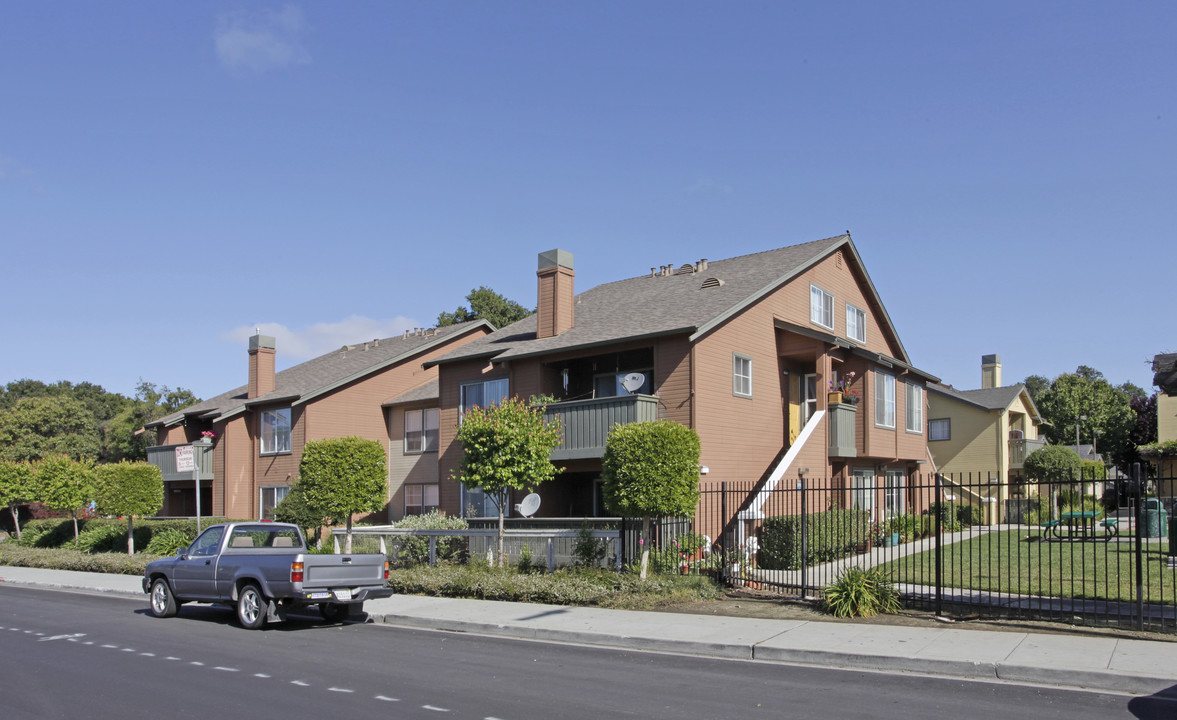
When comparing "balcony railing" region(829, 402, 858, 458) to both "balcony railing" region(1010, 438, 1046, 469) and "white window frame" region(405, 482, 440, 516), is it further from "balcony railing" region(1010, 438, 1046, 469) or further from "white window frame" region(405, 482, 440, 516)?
"balcony railing" region(1010, 438, 1046, 469)

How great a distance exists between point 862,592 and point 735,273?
1486cm

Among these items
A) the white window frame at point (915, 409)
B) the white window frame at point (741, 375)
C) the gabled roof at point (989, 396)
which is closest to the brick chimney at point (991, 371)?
the gabled roof at point (989, 396)

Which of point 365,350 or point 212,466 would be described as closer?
point 212,466

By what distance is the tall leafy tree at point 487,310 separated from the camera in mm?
57688

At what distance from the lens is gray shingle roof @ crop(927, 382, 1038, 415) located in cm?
4166

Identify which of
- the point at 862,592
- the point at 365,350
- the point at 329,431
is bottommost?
the point at 862,592

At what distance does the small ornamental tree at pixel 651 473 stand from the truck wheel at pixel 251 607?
651 centimetres

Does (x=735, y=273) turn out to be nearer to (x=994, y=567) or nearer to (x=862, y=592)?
(x=994, y=567)

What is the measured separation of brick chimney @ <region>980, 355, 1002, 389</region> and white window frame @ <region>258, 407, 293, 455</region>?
36.4m

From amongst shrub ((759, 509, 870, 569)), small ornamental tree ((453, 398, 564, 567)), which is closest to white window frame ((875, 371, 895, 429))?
shrub ((759, 509, 870, 569))

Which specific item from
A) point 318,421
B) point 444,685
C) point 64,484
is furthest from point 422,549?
point 64,484

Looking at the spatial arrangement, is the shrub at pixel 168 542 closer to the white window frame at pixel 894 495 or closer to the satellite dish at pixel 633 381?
the satellite dish at pixel 633 381

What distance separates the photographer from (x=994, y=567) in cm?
1980

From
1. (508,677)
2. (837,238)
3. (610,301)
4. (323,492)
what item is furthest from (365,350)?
(508,677)
